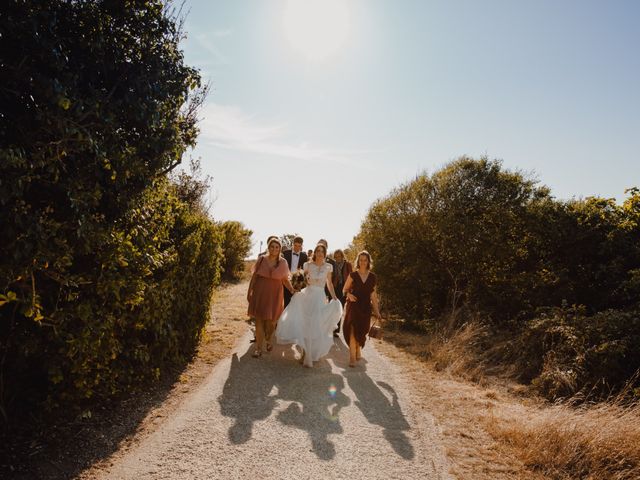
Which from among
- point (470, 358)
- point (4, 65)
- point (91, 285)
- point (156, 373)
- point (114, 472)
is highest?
point (4, 65)

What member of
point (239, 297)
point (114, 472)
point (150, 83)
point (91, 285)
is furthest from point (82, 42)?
point (239, 297)

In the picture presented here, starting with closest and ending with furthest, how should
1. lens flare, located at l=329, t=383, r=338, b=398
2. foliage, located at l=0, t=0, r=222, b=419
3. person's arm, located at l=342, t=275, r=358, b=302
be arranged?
foliage, located at l=0, t=0, r=222, b=419, lens flare, located at l=329, t=383, r=338, b=398, person's arm, located at l=342, t=275, r=358, b=302

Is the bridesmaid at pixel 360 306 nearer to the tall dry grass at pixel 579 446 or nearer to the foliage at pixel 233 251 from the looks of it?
the tall dry grass at pixel 579 446

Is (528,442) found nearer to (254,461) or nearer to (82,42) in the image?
(254,461)

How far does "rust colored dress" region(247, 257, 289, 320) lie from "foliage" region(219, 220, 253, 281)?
1468 cm

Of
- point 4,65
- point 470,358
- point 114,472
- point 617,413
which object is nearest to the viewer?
point 4,65

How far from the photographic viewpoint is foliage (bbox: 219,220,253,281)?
2239 cm

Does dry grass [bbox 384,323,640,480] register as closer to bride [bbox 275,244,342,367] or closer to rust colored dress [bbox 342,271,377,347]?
rust colored dress [bbox 342,271,377,347]

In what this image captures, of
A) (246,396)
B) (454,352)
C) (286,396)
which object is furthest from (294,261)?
(246,396)

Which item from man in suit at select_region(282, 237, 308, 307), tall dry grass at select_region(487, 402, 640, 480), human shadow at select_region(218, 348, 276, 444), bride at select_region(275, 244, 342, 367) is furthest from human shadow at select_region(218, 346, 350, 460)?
man in suit at select_region(282, 237, 308, 307)

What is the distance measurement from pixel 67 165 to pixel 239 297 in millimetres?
13582

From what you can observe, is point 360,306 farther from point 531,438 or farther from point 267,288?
point 531,438

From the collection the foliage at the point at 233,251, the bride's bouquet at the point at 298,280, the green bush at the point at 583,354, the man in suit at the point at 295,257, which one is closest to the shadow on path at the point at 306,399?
the bride's bouquet at the point at 298,280

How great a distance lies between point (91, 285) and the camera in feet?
13.0
